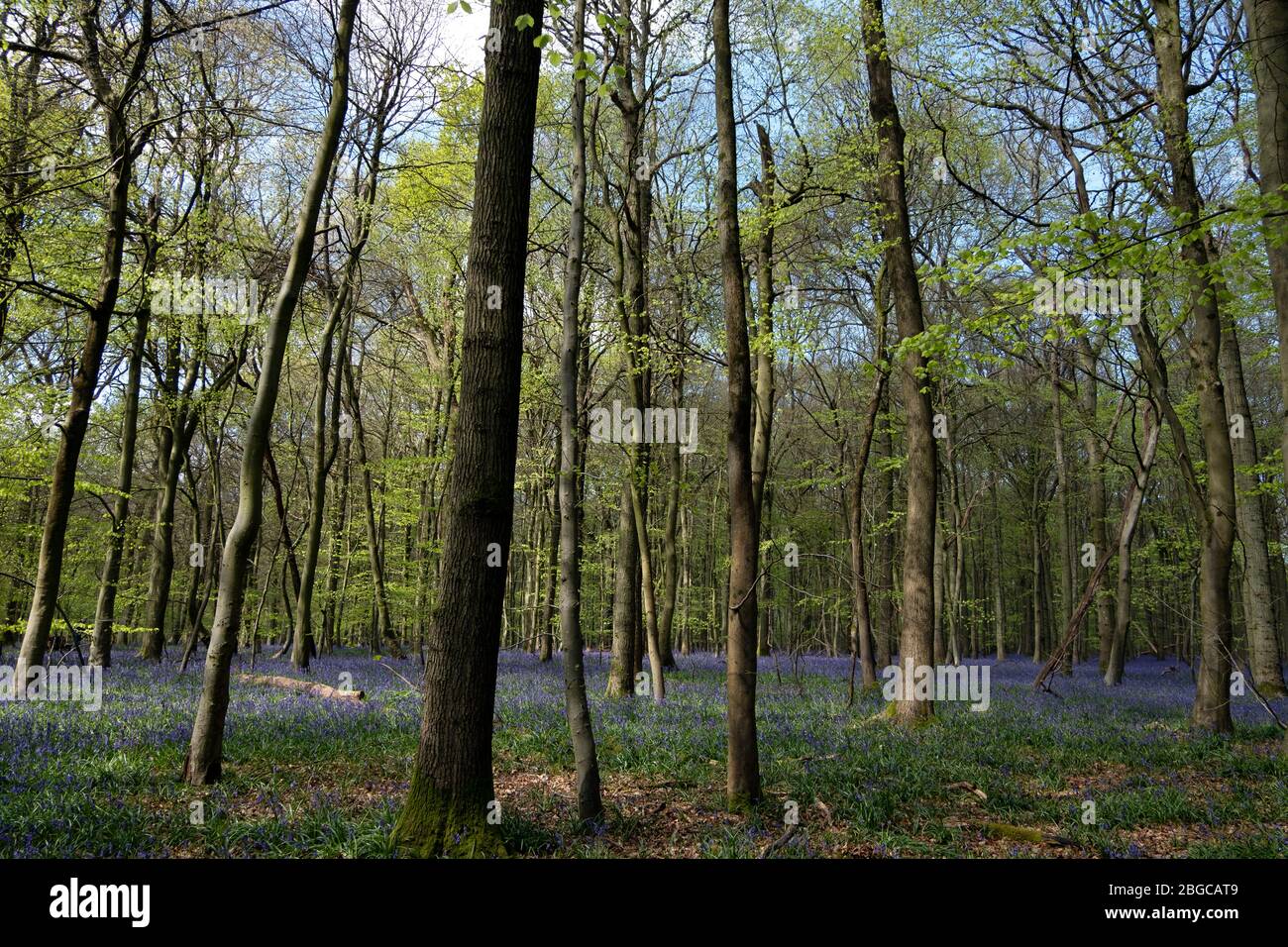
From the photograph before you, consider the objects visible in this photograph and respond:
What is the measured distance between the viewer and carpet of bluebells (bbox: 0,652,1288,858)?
5.00 m

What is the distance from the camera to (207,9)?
413 inches

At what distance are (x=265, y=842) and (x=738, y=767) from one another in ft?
12.2

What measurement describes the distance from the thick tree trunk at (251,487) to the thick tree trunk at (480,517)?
97.0 inches

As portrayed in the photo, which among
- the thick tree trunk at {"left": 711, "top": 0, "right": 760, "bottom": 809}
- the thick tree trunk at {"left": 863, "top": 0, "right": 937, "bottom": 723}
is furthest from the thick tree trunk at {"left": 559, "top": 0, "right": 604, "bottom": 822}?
the thick tree trunk at {"left": 863, "top": 0, "right": 937, "bottom": 723}

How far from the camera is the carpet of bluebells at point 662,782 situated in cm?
500

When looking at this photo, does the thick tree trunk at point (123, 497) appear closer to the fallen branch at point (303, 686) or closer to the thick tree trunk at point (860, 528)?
the fallen branch at point (303, 686)

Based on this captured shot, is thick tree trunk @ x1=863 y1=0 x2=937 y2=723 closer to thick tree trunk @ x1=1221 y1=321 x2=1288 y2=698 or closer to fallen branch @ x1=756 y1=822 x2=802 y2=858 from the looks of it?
fallen branch @ x1=756 y1=822 x2=802 y2=858

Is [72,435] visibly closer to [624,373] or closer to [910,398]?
[624,373]

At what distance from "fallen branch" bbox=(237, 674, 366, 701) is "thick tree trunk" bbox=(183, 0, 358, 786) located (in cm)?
538

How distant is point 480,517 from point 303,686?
10341 millimetres
